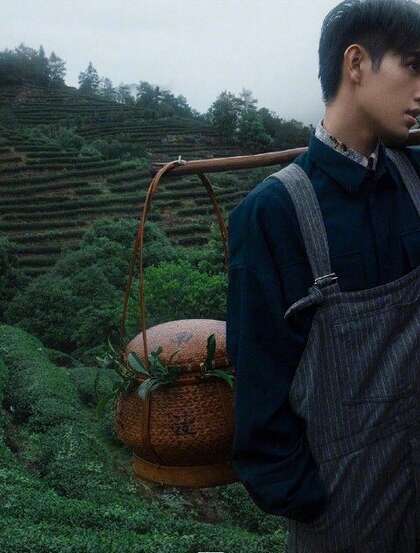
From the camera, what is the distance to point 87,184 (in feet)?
118

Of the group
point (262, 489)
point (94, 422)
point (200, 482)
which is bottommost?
point (94, 422)

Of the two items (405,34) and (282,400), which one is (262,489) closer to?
(282,400)

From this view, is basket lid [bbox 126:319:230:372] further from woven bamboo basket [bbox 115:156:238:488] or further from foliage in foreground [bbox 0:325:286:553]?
foliage in foreground [bbox 0:325:286:553]

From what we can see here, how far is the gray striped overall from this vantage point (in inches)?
42.6

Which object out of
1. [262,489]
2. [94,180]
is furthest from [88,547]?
[94,180]

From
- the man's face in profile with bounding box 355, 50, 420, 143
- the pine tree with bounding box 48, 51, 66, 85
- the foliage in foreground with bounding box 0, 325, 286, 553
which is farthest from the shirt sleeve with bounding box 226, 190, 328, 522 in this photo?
the pine tree with bounding box 48, 51, 66, 85

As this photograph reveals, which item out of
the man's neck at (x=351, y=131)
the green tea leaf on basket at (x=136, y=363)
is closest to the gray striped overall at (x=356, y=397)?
the man's neck at (x=351, y=131)

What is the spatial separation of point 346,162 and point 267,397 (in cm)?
39

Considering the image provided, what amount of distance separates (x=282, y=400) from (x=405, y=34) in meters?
0.59

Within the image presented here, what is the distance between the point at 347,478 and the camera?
3.57ft

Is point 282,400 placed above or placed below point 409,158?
below

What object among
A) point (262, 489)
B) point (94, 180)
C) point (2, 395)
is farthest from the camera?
point (94, 180)

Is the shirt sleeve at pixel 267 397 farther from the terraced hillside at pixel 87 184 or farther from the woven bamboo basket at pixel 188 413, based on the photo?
the terraced hillside at pixel 87 184

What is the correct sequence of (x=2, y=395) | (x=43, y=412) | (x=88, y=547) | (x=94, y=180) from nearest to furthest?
(x=88, y=547) < (x=43, y=412) < (x=2, y=395) < (x=94, y=180)
